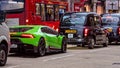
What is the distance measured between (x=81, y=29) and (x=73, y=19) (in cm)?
94

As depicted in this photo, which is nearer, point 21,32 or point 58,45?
point 21,32

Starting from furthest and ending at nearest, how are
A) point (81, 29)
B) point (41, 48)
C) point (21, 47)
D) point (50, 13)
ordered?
point (50, 13), point (81, 29), point (41, 48), point (21, 47)

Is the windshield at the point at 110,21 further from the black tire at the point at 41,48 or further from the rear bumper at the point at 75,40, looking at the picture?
the black tire at the point at 41,48

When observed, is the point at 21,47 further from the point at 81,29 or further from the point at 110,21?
the point at 110,21

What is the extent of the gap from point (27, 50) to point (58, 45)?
2.60 metres

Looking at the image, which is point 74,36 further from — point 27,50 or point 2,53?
point 2,53

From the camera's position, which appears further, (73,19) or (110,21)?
(110,21)

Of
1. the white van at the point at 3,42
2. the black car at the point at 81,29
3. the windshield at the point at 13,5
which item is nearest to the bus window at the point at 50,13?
the windshield at the point at 13,5

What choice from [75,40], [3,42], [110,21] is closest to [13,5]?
[75,40]

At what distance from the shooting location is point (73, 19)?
24609mm

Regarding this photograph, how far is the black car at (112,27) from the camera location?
29.4 metres

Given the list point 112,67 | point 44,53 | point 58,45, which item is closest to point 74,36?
point 58,45

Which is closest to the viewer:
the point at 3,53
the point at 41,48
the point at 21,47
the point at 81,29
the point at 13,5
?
the point at 3,53

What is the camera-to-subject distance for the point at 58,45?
2073 centimetres
